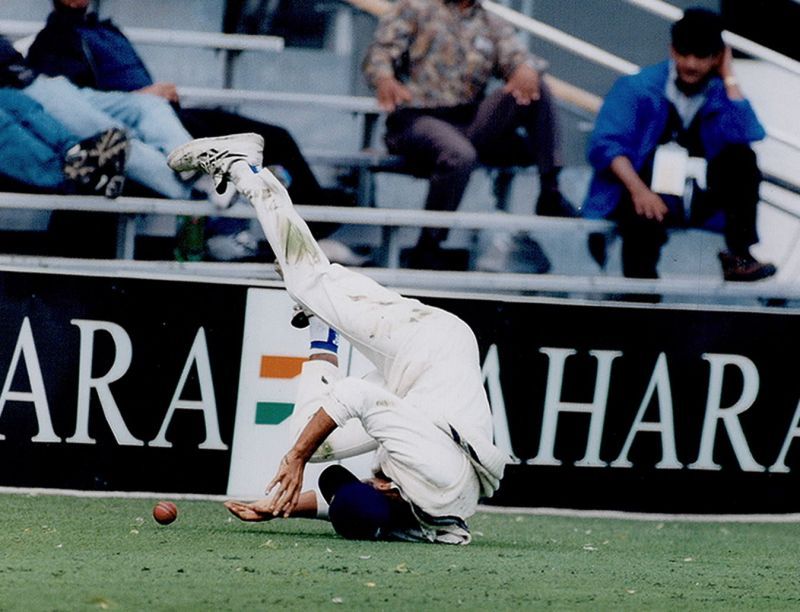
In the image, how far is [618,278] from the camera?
8.45 metres

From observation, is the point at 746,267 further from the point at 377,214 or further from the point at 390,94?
the point at 390,94

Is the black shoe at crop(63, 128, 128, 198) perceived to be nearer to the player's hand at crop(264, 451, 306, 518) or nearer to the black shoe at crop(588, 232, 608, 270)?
the black shoe at crop(588, 232, 608, 270)

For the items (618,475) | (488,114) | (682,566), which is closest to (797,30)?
(488,114)

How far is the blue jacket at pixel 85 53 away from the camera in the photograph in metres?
8.06

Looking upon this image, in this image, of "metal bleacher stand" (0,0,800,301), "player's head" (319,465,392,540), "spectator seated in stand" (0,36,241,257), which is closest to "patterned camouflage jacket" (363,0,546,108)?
"metal bleacher stand" (0,0,800,301)

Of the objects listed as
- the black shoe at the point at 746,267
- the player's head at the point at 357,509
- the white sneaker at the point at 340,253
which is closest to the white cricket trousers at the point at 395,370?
the player's head at the point at 357,509

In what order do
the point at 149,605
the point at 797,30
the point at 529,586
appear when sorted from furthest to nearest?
1. the point at 797,30
2. the point at 529,586
3. the point at 149,605

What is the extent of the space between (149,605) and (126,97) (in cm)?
409

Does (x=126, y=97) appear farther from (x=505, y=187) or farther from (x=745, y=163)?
(x=745, y=163)

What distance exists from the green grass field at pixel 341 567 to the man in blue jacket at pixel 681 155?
1.62 metres

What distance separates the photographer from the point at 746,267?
333 inches

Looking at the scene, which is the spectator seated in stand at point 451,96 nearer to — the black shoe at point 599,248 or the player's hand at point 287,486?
the black shoe at point 599,248

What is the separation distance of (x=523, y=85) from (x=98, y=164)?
210 cm

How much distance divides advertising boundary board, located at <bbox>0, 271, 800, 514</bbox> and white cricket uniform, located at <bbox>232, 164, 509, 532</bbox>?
54.1 inches
